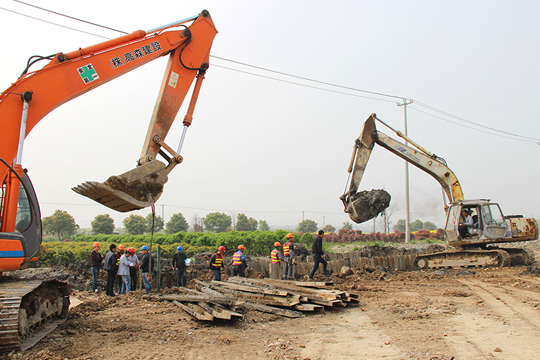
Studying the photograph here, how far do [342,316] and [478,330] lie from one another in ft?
7.68

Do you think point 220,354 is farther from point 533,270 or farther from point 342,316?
point 533,270

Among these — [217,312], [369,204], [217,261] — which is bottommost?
[217,312]

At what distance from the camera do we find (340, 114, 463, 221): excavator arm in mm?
12695

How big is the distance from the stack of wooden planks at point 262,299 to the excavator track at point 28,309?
2208mm

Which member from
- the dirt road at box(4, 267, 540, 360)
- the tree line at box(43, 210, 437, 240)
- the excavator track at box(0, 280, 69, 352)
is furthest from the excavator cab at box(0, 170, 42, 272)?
the tree line at box(43, 210, 437, 240)

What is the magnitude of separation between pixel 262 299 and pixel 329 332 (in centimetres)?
223

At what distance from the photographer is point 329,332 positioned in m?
6.36

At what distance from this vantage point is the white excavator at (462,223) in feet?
45.2

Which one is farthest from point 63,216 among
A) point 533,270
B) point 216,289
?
point 533,270

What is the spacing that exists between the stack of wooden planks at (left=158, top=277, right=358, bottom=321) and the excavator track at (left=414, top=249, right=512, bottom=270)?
283 inches

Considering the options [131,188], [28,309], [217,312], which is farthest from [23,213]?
[217,312]

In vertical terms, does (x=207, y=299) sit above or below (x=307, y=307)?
above

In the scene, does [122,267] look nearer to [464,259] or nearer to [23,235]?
[23,235]

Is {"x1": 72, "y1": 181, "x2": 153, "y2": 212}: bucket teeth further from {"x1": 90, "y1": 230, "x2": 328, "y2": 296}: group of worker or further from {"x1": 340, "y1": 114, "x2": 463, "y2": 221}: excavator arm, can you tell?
{"x1": 340, "y1": 114, "x2": 463, "y2": 221}: excavator arm
